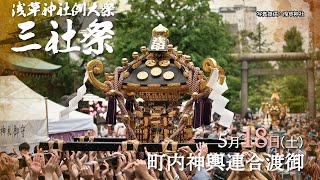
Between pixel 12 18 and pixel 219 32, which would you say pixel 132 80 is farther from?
pixel 219 32

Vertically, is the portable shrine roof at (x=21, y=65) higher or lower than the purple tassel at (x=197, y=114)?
higher

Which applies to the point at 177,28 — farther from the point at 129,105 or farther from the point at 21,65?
the point at 129,105

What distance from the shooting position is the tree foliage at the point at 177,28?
2820cm

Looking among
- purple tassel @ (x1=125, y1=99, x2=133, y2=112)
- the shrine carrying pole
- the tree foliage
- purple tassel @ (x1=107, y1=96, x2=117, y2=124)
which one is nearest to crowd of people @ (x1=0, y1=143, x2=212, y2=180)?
purple tassel @ (x1=107, y1=96, x2=117, y2=124)

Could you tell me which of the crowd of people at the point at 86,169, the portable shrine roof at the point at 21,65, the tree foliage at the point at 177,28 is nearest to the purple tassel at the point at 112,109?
the crowd of people at the point at 86,169

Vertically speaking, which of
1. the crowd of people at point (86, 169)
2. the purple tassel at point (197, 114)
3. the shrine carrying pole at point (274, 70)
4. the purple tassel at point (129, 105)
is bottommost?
the crowd of people at point (86, 169)

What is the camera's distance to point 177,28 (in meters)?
29.2

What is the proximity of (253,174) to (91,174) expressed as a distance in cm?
155

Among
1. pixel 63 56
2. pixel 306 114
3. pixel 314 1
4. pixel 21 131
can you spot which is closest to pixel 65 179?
pixel 21 131

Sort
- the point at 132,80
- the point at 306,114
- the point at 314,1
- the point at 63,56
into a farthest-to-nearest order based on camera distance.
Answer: the point at 306,114 < the point at 63,56 < the point at 314,1 < the point at 132,80

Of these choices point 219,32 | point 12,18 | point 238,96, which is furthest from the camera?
point 238,96

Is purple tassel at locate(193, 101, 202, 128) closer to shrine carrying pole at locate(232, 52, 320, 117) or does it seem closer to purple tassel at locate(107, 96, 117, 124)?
purple tassel at locate(107, 96, 117, 124)

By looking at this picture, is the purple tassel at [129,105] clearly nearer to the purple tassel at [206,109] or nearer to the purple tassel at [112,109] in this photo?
the purple tassel at [112,109]

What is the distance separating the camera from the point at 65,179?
8.15m
